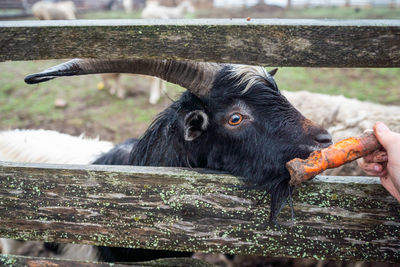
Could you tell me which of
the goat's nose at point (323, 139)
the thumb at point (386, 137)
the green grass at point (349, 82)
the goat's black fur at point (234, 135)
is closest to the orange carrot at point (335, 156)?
the thumb at point (386, 137)

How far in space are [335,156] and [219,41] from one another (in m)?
0.80

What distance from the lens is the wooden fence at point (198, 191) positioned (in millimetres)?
1379

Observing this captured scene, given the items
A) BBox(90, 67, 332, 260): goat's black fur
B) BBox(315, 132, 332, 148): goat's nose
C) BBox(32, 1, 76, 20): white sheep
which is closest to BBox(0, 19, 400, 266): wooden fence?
BBox(90, 67, 332, 260): goat's black fur

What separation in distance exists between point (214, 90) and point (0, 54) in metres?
1.27

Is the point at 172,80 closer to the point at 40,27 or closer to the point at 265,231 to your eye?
the point at 40,27

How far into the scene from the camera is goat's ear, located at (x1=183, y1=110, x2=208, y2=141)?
Result: 7.25ft

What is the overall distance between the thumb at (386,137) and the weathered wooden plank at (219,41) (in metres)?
0.29

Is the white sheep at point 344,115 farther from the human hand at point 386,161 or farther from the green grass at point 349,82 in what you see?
the green grass at point 349,82

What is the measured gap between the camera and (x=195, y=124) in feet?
7.39

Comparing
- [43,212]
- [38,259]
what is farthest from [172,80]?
[38,259]

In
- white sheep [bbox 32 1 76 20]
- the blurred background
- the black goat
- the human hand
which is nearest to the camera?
the human hand

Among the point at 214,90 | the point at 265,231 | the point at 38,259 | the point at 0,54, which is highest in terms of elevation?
the point at 0,54

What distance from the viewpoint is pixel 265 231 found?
1.59m

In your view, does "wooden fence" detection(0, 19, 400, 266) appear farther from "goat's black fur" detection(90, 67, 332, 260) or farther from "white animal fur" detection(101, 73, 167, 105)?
"white animal fur" detection(101, 73, 167, 105)
